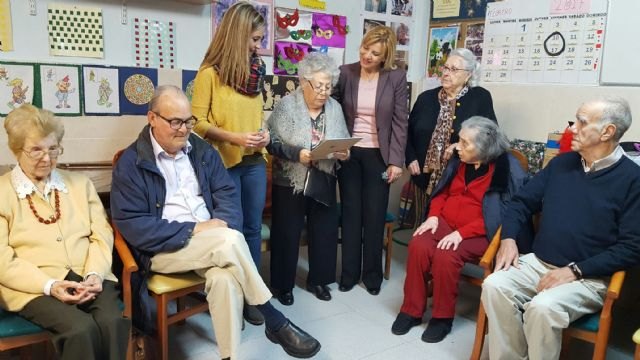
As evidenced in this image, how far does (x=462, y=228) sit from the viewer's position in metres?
2.64

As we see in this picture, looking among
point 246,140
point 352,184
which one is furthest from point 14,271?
point 352,184

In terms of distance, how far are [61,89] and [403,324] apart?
211 centimetres

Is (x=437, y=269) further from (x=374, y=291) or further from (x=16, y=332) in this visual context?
(x=16, y=332)

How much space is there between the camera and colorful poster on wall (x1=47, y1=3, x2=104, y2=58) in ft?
8.79

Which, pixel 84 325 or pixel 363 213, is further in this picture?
pixel 363 213

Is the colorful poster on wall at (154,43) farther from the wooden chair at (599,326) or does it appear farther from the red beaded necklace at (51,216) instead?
the wooden chair at (599,326)

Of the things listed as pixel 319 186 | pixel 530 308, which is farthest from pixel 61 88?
pixel 530 308

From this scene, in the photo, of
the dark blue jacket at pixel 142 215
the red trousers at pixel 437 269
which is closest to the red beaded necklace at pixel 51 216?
the dark blue jacket at pixel 142 215

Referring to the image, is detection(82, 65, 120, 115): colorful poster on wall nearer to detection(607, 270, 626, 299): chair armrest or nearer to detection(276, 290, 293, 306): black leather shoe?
detection(276, 290, 293, 306): black leather shoe

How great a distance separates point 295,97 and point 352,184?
0.60 meters

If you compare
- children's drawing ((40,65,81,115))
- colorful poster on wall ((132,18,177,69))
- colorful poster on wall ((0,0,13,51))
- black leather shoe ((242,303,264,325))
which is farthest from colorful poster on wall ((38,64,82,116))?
black leather shoe ((242,303,264,325))

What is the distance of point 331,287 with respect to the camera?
3.18 metres

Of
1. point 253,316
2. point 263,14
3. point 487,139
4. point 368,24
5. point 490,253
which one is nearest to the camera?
point 490,253

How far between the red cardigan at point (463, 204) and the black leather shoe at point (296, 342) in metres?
0.89
